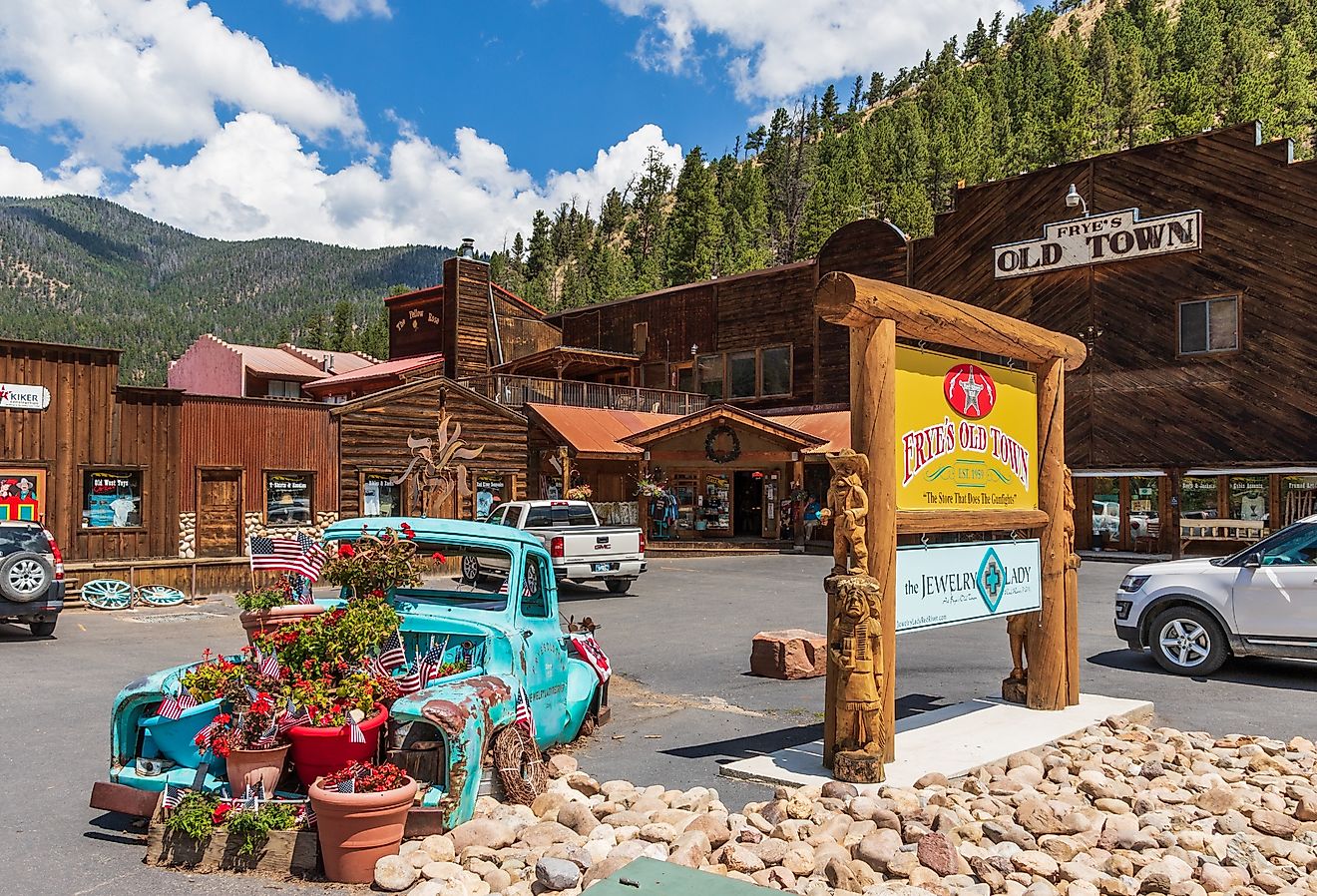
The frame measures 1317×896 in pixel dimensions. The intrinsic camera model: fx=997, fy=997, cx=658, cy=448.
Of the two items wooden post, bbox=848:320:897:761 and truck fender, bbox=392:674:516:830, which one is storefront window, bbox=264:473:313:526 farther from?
wooden post, bbox=848:320:897:761

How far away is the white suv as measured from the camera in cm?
1019

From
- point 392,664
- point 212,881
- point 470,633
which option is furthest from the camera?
point 470,633

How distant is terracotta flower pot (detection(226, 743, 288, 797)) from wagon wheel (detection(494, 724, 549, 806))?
129 cm

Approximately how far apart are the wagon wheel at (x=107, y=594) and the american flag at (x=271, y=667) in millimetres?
14584

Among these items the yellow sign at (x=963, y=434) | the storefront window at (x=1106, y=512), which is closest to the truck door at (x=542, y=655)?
the yellow sign at (x=963, y=434)

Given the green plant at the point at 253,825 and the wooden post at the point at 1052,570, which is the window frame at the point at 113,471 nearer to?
the green plant at the point at 253,825

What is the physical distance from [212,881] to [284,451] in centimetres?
1990

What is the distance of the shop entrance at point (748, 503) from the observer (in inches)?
1423

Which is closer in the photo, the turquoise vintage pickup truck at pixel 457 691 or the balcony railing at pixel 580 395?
the turquoise vintage pickup truck at pixel 457 691

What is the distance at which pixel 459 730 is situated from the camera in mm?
5355

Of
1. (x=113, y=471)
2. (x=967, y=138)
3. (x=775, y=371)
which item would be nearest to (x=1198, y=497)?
(x=775, y=371)

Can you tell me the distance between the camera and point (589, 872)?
15.9 feet

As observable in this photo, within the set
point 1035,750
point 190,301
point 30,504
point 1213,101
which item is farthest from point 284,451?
point 190,301

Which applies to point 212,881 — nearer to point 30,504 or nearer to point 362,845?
point 362,845
